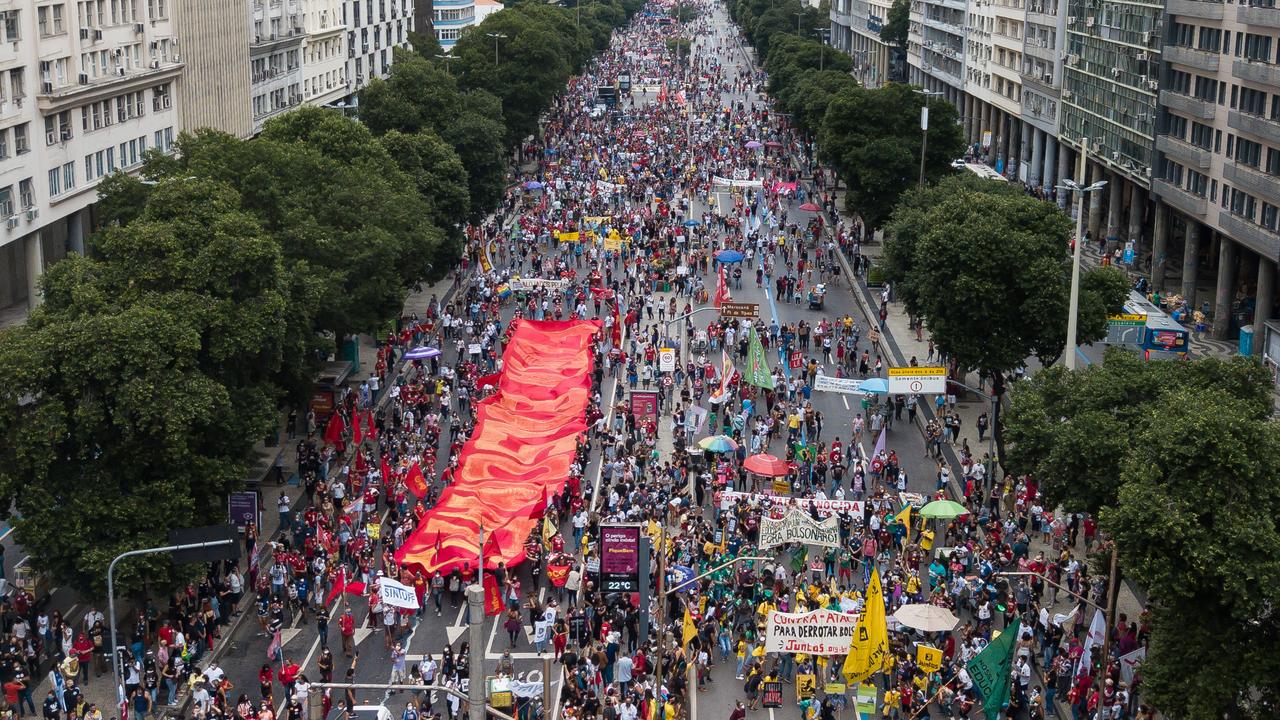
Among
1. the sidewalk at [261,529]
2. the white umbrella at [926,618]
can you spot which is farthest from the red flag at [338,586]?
the white umbrella at [926,618]

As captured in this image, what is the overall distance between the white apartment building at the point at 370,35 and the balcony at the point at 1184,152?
2728 inches

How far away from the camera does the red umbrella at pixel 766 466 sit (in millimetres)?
54531

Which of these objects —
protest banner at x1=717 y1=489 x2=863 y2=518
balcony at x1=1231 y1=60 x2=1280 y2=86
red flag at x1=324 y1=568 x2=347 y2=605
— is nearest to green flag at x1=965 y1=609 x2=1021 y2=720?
protest banner at x1=717 y1=489 x2=863 y2=518

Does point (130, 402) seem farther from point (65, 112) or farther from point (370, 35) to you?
point (370, 35)

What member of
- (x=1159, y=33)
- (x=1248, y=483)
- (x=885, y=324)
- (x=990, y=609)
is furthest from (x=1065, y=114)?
(x=1248, y=483)

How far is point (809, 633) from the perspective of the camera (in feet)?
130

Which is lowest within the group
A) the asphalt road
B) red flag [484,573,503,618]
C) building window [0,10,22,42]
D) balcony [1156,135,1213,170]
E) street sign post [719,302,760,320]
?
the asphalt road

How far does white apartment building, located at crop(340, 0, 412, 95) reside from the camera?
13538 centimetres

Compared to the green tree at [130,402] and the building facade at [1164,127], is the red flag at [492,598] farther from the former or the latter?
the building facade at [1164,127]

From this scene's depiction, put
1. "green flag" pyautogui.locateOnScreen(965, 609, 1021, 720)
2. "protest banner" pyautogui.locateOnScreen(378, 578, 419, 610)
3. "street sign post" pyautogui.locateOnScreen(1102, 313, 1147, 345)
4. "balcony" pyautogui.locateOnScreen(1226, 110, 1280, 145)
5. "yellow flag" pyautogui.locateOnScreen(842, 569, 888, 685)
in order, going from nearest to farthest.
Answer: "green flag" pyautogui.locateOnScreen(965, 609, 1021, 720)
"yellow flag" pyautogui.locateOnScreen(842, 569, 888, 685)
"protest banner" pyautogui.locateOnScreen(378, 578, 419, 610)
"street sign post" pyautogui.locateOnScreen(1102, 313, 1147, 345)
"balcony" pyautogui.locateOnScreen(1226, 110, 1280, 145)

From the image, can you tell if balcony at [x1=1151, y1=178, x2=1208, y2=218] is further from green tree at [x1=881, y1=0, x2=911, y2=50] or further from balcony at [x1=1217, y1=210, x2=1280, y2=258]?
green tree at [x1=881, y1=0, x2=911, y2=50]

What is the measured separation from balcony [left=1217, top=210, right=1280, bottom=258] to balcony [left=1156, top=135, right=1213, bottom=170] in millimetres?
3324

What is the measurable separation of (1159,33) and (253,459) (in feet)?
193

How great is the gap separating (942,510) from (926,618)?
823 centimetres
